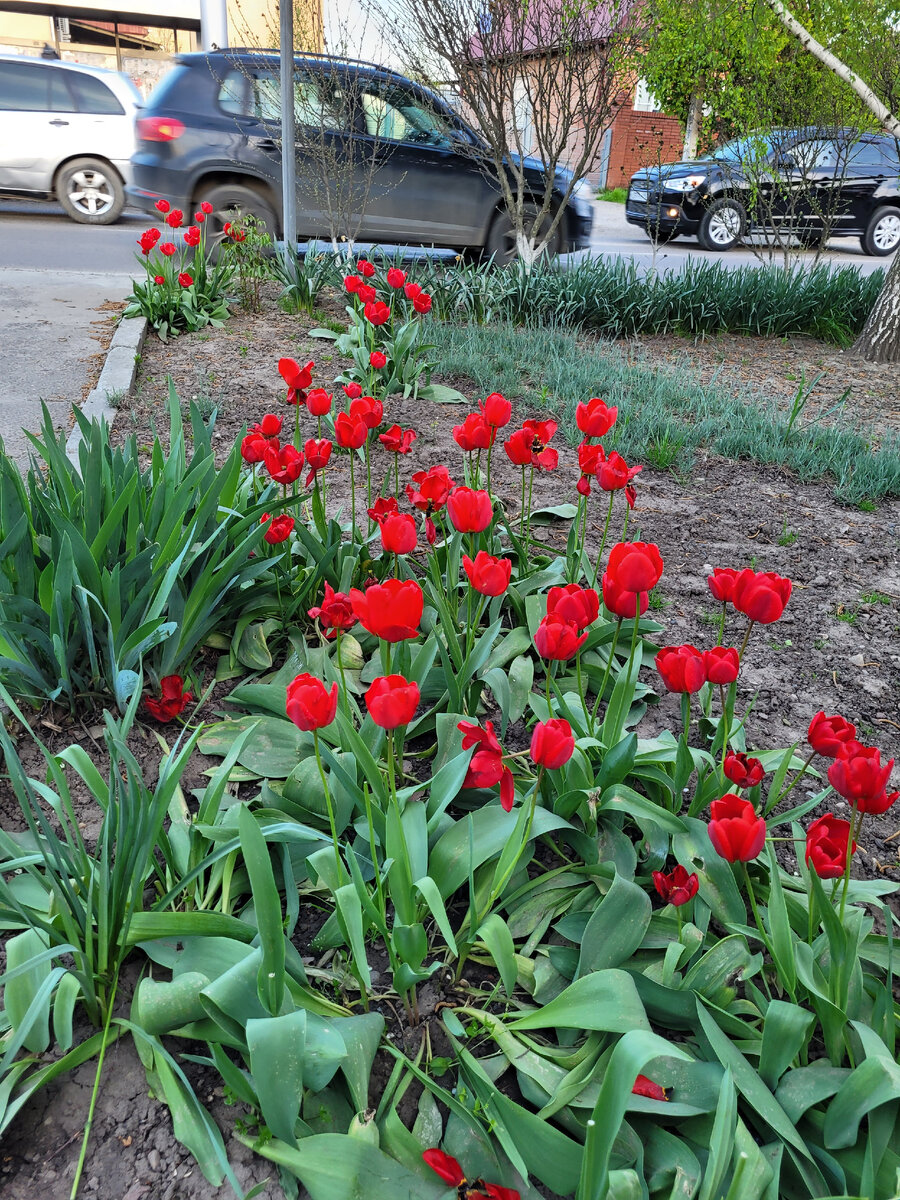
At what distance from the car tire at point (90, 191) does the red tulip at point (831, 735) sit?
→ 12149mm

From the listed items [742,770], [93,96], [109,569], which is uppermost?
[93,96]

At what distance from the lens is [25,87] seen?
10.7 meters

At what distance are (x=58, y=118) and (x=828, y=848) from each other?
12523 mm

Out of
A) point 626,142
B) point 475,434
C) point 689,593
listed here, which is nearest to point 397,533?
point 475,434

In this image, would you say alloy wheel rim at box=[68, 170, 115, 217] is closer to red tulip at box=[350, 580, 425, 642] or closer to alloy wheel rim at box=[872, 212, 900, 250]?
alloy wheel rim at box=[872, 212, 900, 250]

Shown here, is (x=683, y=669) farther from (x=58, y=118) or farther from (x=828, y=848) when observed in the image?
(x=58, y=118)

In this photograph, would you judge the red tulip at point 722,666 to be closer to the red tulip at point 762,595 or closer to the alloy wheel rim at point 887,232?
the red tulip at point 762,595

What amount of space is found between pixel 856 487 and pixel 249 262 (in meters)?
4.85

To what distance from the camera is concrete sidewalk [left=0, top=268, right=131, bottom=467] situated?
4.38m

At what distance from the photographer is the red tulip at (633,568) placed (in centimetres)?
143

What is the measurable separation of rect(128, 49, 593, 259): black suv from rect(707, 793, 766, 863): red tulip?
23.0 feet

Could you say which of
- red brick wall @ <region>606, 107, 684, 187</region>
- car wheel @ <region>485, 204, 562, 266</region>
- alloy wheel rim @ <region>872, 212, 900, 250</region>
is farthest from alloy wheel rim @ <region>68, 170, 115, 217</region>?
red brick wall @ <region>606, 107, 684, 187</region>

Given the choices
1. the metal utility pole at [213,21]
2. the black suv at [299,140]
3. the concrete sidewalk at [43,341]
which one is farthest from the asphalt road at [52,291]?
the metal utility pole at [213,21]

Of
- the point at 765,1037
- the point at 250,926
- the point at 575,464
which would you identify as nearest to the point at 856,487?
the point at 575,464
